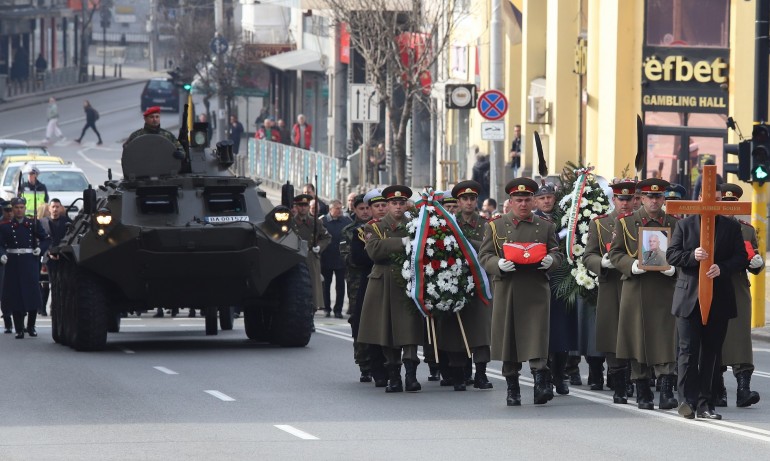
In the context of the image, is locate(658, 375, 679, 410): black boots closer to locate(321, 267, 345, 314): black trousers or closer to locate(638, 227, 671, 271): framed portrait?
locate(638, 227, 671, 271): framed portrait

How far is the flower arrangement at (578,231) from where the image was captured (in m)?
17.0

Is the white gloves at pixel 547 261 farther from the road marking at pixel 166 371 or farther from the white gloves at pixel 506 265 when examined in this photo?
Answer: the road marking at pixel 166 371

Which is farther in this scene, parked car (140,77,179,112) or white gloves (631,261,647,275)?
parked car (140,77,179,112)

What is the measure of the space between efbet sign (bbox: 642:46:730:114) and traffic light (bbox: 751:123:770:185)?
11.4 metres

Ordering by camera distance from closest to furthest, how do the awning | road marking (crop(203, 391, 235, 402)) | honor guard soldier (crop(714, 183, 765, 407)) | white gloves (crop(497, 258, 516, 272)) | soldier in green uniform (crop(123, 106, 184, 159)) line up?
white gloves (crop(497, 258, 516, 272)), honor guard soldier (crop(714, 183, 765, 407)), road marking (crop(203, 391, 235, 402)), soldier in green uniform (crop(123, 106, 184, 159)), the awning

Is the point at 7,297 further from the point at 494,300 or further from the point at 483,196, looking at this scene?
the point at 483,196

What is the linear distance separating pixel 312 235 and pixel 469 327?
10.2 metres

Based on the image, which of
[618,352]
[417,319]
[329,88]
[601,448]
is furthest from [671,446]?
[329,88]

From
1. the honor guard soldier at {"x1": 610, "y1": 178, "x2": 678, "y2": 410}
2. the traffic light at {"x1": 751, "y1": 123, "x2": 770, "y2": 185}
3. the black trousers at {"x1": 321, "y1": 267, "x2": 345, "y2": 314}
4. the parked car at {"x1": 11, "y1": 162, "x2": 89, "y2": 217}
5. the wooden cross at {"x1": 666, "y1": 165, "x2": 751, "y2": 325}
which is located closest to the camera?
the wooden cross at {"x1": 666, "y1": 165, "x2": 751, "y2": 325}

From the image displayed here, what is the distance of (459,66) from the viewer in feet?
166

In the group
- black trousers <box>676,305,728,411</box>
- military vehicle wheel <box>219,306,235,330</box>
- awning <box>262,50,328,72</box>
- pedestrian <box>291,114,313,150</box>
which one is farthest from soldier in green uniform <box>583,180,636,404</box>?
awning <box>262,50,328,72</box>

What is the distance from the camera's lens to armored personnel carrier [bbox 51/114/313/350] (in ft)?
70.7

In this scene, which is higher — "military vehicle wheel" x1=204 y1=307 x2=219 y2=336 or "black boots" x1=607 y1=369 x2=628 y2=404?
"black boots" x1=607 y1=369 x2=628 y2=404

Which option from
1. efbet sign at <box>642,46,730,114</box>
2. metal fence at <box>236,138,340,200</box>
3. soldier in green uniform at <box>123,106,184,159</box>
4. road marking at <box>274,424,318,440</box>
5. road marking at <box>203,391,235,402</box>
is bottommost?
road marking at <box>203,391,235,402</box>
